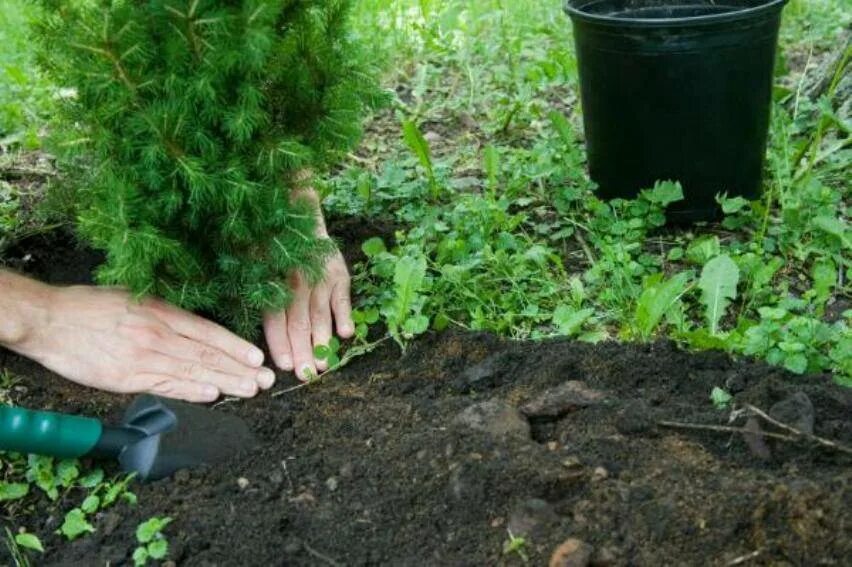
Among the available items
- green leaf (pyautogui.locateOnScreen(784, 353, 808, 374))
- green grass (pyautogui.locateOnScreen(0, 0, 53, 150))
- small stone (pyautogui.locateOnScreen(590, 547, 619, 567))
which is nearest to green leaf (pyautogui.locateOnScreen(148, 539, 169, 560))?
small stone (pyautogui.locateOnScreen(590, 547, 619, 567))

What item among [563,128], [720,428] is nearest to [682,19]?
[563,128]

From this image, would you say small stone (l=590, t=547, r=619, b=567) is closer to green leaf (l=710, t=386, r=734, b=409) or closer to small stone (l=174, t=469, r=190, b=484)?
green leaf (l=710, t=386, r=734, b=409)

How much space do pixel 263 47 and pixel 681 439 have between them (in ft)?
4.03

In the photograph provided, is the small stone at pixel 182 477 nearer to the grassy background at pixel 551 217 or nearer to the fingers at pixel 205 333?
the fingers at pixel 205 333

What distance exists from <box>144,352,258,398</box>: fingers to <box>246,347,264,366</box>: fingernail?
0.06m

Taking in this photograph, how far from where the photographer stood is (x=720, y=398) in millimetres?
2469

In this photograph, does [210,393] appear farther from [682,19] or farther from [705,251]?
[682,19]

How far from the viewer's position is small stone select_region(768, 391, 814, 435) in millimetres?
2283

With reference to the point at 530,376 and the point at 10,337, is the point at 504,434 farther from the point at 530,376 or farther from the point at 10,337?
the point at 10,337

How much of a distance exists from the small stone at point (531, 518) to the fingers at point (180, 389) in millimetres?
994

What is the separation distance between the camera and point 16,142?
446 cm

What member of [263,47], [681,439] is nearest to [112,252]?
[263,47]

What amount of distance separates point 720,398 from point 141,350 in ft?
4.69

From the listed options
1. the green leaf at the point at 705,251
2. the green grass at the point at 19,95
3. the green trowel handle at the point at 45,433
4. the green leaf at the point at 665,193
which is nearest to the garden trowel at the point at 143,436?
the green trowel handle at the point at 45,433
